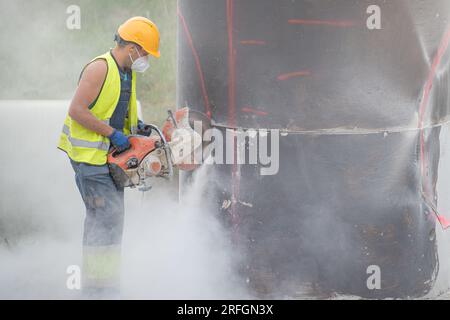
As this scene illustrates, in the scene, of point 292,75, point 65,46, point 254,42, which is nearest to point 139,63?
point 254,42

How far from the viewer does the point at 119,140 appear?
508 cm

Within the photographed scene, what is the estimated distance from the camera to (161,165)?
5.21m

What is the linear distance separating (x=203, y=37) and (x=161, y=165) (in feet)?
2.84

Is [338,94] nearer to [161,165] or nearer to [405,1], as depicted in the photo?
[405,1]

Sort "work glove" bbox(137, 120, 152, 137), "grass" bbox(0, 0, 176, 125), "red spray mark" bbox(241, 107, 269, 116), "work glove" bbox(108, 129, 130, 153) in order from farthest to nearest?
"grass" bbox(0, 0, 176, 125) < "work glove" bbox(137, 120, 152, 137) < "red spray mark" bbox(241, 107, 269, 116) < "work glove" bbox(108, 129, 130, 153)

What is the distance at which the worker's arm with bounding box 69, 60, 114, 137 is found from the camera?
4.96 m

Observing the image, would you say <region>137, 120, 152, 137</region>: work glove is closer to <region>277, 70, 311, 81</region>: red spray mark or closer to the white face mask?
the white face mask

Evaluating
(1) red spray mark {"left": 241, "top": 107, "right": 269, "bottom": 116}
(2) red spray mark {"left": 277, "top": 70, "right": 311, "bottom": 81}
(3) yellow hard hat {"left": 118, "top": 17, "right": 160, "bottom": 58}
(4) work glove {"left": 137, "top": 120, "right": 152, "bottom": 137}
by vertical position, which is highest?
(3) yellow hard hat {"left": 118, "top": 17, "right": 160, "bottom": 58}

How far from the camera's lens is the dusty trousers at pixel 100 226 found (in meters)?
5.17

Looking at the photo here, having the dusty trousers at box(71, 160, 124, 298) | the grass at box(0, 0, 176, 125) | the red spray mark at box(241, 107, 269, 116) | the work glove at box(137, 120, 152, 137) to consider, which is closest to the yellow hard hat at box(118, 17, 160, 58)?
the work glove at box(137, 120, 152, 137)

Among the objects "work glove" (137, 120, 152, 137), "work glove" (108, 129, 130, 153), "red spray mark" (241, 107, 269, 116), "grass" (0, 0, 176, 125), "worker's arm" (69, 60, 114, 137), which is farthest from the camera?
"grass" (0, 0, 176, 125)

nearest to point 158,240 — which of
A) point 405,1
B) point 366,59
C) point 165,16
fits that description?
point 366,59

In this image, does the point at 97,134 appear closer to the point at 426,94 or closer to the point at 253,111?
the point at 253,111

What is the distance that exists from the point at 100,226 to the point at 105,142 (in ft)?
1.70
